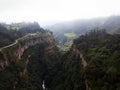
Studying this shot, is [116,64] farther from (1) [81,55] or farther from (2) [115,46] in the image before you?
(1) [81,55]

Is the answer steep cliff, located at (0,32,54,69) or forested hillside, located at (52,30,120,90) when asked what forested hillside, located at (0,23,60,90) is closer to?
steep cliff, located at (0,32,54,69)

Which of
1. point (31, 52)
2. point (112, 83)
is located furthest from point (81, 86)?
point (31, 52)

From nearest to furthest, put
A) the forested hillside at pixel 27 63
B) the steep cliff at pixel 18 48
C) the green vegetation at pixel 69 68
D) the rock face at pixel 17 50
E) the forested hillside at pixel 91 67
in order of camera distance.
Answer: the forested hillside at pixel 91 67 → the green vegetation at pixel 69 68 → the forested hillside at pixel 27 63 → the rock face at pixel 17 50 → the steep cliff at pixel 18 48

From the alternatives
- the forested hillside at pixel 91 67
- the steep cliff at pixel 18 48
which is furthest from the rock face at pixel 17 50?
the forested hillside at pixel 91 67

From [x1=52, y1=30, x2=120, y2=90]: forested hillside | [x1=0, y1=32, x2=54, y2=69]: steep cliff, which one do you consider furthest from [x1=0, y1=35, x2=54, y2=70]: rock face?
[x1=52, y1=30, x2=120, y2=90]: forested hillside

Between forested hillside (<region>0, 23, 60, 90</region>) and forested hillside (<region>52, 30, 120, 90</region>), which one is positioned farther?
forested hillside (<region>0, 23, 60, 90</region>)

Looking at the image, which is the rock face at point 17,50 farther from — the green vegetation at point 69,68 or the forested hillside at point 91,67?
the forested hillside at point 91,67

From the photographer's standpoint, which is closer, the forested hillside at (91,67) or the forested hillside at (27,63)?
the forested hillside at (91,67)

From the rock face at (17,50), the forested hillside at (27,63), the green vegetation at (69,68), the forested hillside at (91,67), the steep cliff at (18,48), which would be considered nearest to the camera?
the forested hillside at (91,67)

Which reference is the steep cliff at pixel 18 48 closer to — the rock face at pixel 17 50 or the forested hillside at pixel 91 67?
the rock face at pixel 17 50

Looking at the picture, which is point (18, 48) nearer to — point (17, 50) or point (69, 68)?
point (17, 50)
